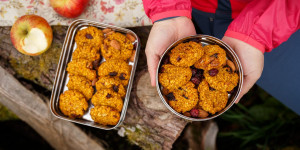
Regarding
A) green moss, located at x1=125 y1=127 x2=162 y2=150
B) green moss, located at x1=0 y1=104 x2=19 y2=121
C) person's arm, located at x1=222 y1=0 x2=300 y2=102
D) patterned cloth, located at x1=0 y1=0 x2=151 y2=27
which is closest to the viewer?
person's arm, located at x1=222 y1=0 x2=300 y2=102

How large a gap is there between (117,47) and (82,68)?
310 millimetres

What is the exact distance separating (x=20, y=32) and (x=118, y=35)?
779 millimetres

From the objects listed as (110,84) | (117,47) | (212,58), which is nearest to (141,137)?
(110,84)

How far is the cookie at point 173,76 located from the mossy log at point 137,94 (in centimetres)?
38

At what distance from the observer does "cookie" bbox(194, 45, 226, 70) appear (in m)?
1.37

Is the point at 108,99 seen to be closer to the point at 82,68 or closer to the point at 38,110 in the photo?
the point at 82,68

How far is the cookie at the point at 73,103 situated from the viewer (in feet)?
5.50

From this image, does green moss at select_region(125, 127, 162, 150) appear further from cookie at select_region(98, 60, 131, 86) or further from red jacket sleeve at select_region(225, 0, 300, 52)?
red jacket sleeve at select_region(225, 0, 300, 52)

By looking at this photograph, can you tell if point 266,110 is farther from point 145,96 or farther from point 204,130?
point 145,96

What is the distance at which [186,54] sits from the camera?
4.45ft

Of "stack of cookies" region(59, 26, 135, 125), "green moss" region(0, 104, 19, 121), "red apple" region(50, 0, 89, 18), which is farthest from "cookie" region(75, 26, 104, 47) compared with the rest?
"green moss" region(0, 104, 19, 121)

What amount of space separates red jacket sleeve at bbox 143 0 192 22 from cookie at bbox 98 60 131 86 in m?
0.40

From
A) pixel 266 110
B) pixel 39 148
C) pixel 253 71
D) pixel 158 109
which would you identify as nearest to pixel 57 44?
pixel 158 109

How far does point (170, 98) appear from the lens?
1423mm
